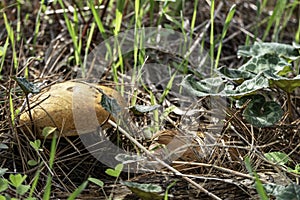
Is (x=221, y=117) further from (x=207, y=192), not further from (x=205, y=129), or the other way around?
(x=207, y=192)

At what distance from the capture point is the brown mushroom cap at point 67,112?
56.3 inches

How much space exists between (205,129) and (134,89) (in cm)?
31

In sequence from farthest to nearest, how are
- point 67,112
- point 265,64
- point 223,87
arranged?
point 265,64 < point 223,87 < point 67,112

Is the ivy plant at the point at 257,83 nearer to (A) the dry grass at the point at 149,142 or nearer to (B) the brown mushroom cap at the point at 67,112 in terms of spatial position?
(A) the dry grass at the point at 149,142

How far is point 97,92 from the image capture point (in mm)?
1544

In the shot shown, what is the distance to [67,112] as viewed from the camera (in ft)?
4.71

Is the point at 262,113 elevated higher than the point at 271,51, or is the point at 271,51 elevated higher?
the point at 271,51

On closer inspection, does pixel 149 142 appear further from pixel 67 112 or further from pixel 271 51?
pixel 271 51

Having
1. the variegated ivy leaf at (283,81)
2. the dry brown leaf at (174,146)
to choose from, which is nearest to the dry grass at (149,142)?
the dry brown leaf at (174,146)

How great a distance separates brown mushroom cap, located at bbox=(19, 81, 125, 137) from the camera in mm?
1430

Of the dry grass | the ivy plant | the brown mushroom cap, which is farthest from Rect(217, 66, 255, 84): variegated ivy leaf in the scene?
the brown mushroom cap

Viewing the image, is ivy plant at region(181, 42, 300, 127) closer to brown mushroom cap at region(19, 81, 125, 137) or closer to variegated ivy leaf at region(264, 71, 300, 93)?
variegated ivy leaf at region(264, 71, 300, 93)

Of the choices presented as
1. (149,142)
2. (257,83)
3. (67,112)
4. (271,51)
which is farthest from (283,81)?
(67,112)

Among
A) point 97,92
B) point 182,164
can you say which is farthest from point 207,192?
point 97,92
